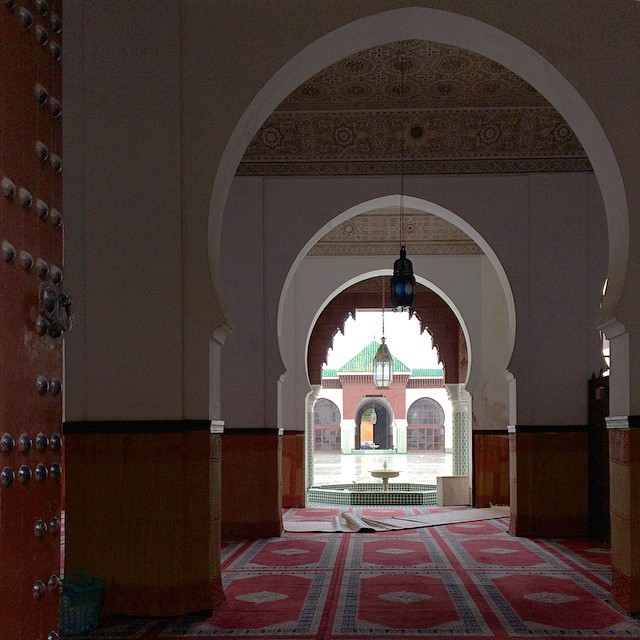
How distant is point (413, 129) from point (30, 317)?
4.57m

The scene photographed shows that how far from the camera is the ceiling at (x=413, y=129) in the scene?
5391 millimetres

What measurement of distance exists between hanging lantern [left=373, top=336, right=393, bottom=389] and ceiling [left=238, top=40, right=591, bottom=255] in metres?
6.50

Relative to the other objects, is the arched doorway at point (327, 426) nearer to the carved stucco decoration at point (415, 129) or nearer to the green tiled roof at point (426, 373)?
the green tiled roof at point (426, 373)

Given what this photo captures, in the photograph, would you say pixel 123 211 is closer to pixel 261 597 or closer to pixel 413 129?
pixel 261 597

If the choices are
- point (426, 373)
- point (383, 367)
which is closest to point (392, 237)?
point (383, 367)

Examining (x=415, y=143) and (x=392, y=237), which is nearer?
(x=415, y=143)

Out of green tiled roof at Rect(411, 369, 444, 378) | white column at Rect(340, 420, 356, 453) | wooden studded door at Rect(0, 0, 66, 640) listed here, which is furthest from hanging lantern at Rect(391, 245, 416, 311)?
green tiled roof at Rect(411, 369, 444, 378)

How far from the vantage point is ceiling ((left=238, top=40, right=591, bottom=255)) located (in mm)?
5391

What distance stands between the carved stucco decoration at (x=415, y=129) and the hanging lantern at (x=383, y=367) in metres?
6.51

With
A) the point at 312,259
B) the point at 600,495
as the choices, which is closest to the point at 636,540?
the point at 600,495

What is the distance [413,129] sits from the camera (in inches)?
228

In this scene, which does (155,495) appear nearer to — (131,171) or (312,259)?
(131,171)

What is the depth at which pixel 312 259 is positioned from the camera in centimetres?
874

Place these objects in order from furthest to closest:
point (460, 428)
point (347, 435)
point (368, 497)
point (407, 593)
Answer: point (347, 435)
point (460, 428)
point (368, 497)
point (407, 593)
